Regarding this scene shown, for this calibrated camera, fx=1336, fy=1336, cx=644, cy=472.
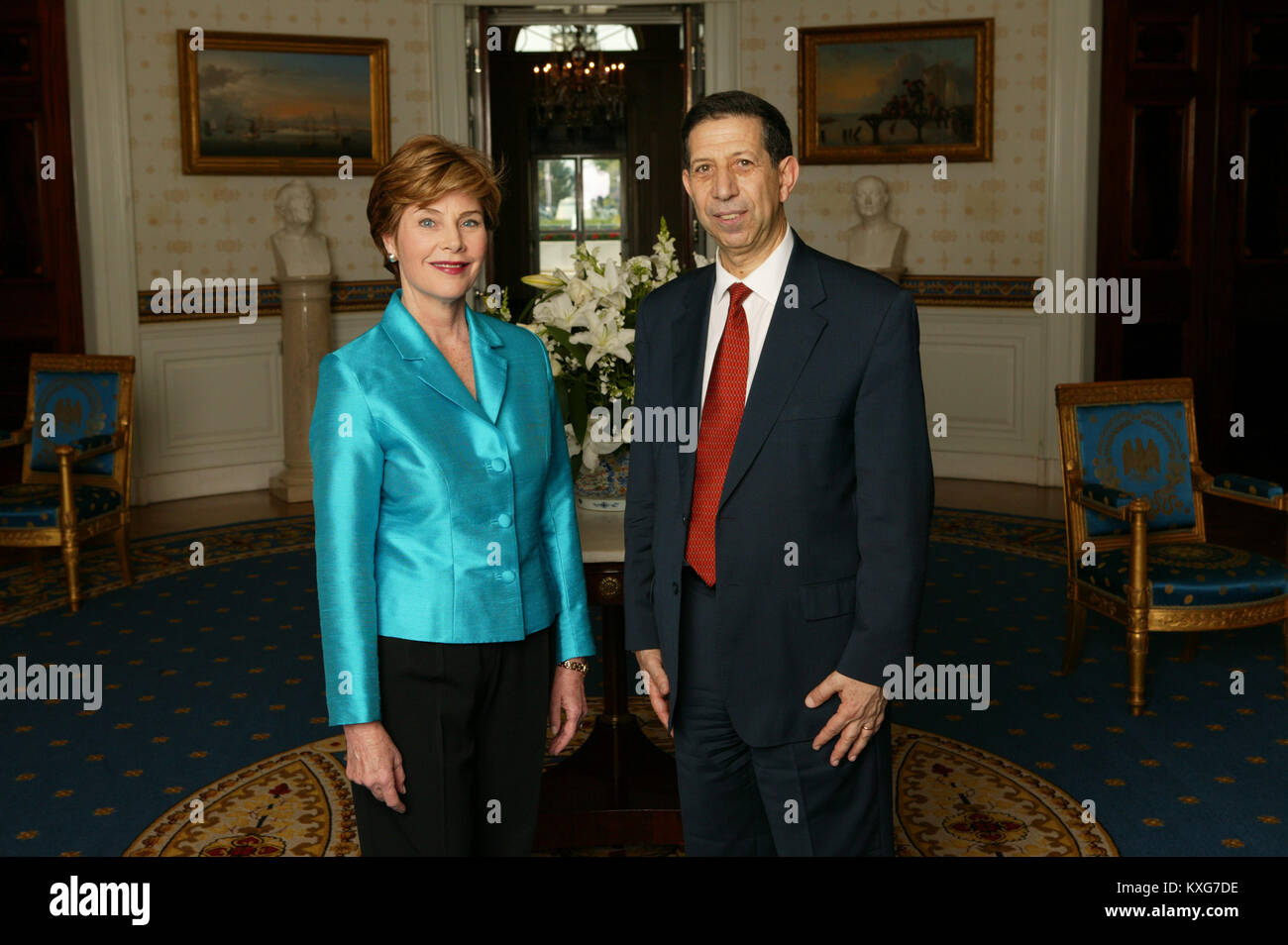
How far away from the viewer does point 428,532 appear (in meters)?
2.13

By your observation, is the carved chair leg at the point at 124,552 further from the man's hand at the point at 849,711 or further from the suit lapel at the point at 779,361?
the man's hand at the point at 849,711

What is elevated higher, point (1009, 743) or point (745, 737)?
point (745, 737)

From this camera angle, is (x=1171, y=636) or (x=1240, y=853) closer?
(x=1240, y=853)

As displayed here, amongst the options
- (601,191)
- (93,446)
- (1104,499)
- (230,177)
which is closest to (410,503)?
(1104,499)

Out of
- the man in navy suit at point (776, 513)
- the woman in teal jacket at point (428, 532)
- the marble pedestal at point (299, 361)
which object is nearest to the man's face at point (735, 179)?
the man in navy suit at point (776, 513)

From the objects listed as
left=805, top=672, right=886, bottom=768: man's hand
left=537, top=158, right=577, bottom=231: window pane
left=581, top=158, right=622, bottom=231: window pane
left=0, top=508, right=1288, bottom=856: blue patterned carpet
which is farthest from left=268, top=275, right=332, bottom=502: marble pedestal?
left=581, top=158, right=622, bottom=231: window pane

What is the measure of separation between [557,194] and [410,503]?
1413 cm

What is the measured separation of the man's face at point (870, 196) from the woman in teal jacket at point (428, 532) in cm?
696

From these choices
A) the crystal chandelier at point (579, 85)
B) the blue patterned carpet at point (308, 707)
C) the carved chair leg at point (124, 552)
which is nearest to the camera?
the blue patterned carpet at point (308, 707)

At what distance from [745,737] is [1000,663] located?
3.31 meters

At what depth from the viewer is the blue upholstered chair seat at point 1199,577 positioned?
4754mm

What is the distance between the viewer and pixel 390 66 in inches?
365
